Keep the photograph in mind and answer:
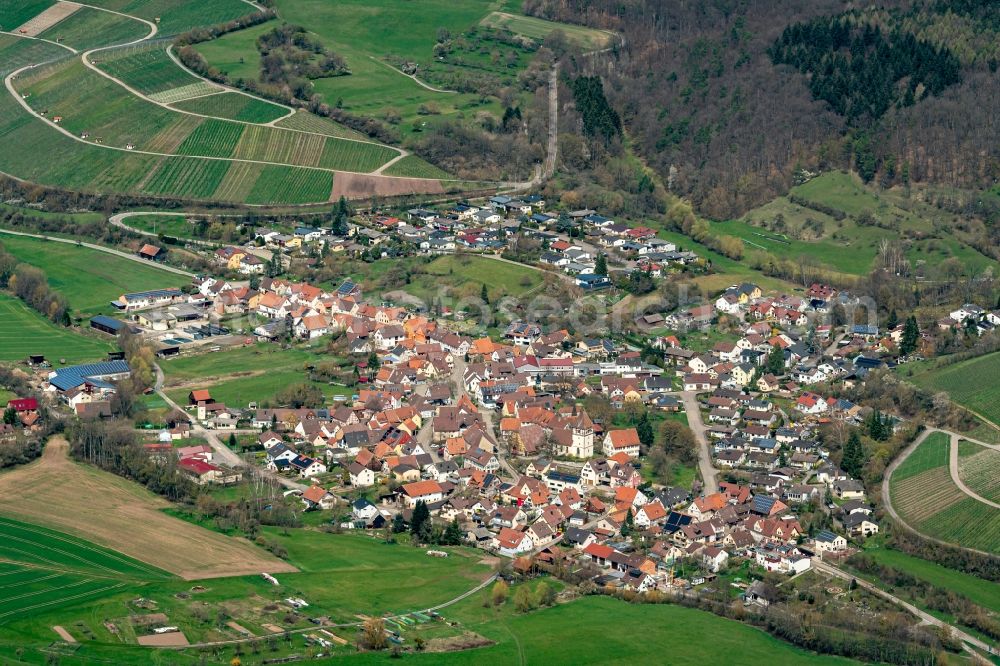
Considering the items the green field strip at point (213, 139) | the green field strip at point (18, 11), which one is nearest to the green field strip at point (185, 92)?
the green field strip at point (213, 139)

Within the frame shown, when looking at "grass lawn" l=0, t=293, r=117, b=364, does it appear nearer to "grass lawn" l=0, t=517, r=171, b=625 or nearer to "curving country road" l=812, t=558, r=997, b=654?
"grass lawn" l=0, t=517, r=171, b=625

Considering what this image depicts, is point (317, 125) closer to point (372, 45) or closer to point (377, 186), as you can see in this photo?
point (377, 186)

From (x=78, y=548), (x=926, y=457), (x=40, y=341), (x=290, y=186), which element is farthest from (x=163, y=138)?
(x=926, y=457)

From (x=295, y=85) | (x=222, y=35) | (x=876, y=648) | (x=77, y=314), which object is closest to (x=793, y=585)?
(x=876, y=648)

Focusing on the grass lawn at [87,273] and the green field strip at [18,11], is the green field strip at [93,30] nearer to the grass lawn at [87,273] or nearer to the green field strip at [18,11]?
the green field strip at [18,11]

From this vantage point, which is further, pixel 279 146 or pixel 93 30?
pixel 93 30

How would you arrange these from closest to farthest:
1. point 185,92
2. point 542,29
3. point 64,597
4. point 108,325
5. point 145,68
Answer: point 64,597 < point 108,325 < point 185,92 < point 145,68 < point 542,29
